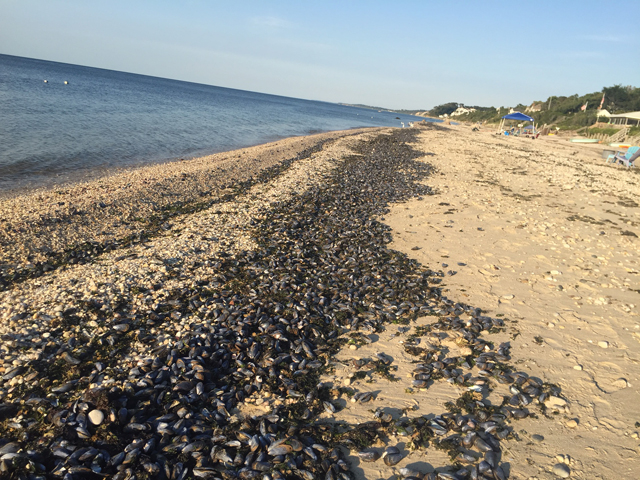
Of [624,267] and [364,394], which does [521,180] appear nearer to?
[624,267]

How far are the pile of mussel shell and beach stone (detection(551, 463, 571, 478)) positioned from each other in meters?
0.56

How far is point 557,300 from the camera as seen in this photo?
732 centimetres

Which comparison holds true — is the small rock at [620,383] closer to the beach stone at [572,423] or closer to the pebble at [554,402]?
the pebble at [554,402]

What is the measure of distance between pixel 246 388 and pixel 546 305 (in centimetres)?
643

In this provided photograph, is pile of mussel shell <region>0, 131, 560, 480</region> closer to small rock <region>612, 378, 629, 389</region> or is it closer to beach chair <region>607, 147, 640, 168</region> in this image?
small rock <region>612, 378, 629, 389</region>

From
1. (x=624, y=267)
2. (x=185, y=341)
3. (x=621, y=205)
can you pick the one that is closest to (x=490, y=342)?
(x=185, y=341)

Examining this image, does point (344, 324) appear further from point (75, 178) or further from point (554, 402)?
point (75, 178)

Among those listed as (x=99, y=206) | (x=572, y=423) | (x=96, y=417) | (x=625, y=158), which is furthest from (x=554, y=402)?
(x=625, y=158)

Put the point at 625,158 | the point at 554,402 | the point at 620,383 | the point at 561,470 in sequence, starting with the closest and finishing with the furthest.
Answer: the point at 561,470, the point at 554,402, the point at 620,383, the point at 625,158

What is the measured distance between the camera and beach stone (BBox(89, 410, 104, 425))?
401 cm

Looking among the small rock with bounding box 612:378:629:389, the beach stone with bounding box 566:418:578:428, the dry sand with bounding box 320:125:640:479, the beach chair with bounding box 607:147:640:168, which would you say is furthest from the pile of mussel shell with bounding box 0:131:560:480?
the beach chair with bounding box 607:147:640:168

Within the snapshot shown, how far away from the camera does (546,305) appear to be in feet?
23.4

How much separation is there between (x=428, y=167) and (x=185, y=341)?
19.2 m

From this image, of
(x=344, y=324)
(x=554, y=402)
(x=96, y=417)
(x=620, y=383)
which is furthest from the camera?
(x=344, y=324)
